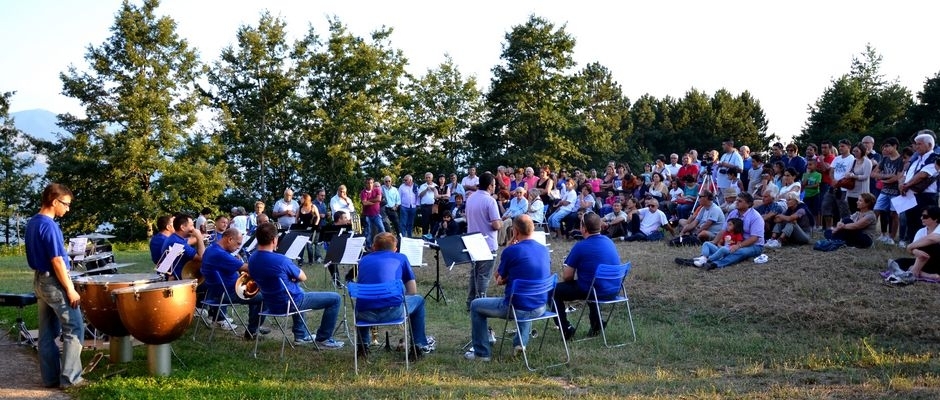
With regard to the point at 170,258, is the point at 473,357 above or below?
below

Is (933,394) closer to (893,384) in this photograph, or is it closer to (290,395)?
(893,384)

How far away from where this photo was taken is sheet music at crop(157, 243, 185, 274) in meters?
8.31

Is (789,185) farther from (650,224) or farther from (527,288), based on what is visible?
(527,288)

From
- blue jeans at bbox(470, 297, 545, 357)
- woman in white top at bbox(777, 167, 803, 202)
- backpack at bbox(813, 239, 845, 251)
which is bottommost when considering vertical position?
blue jeans at bbox(470, 297, 545, 357)

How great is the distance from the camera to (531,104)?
35688 millimetres

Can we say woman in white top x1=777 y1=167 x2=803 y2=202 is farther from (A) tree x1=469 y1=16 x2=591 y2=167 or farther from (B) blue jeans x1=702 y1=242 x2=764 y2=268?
(A) tree x1=469 y1=16 x2=591 y2=167

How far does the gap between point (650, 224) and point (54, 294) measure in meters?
11.3

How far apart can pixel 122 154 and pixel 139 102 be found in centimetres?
241

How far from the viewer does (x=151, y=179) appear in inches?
1287

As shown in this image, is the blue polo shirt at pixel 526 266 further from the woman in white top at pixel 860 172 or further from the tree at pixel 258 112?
the tree at pixel 258 112

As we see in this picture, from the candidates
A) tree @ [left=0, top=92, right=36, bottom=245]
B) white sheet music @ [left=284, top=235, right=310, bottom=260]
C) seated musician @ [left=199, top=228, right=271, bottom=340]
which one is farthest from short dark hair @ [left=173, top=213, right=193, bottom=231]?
tree @ [left=0, top=92, right=36, bottom=245]

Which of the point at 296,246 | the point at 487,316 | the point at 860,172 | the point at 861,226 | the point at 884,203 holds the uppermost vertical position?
the point at 860,172

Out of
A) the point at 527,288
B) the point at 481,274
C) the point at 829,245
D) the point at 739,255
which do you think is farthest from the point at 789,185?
the point at 527,288

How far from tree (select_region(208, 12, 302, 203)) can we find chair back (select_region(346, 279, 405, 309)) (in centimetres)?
2894
